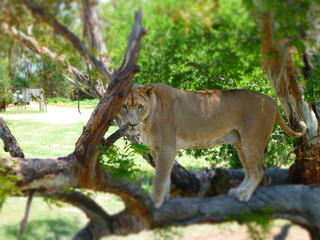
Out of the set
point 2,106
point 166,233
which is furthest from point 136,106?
point 2,106

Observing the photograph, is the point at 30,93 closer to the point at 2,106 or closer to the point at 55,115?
the point at 2,106

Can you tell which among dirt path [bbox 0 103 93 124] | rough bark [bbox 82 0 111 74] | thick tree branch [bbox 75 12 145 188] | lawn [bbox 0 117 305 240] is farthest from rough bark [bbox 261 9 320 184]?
dirt path [bbox 0 103 93 124]

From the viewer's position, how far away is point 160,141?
3010 mm

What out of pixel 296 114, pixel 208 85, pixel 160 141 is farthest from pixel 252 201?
pixel 208 85

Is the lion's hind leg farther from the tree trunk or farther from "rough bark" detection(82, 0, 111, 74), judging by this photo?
the tree trunk

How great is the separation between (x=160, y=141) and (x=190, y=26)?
0.89 meters

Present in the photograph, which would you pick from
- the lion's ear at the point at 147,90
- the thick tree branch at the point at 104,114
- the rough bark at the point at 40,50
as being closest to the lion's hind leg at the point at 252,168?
the lion's ear at the point at 147,90

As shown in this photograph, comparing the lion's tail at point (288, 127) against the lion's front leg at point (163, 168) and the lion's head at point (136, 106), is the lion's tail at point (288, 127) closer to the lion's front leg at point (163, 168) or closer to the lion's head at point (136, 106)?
the lion's front leg at point (163, 168)

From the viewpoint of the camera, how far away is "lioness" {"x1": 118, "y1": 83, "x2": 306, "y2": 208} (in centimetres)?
301

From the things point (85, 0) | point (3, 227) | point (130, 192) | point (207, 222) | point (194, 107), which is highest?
point (85, 0)

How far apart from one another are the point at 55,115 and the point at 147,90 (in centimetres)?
623

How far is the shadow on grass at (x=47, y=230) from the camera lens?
3.02 metres

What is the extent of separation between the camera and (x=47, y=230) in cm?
319

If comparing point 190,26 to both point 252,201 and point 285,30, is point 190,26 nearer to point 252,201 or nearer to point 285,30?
point 285,30
